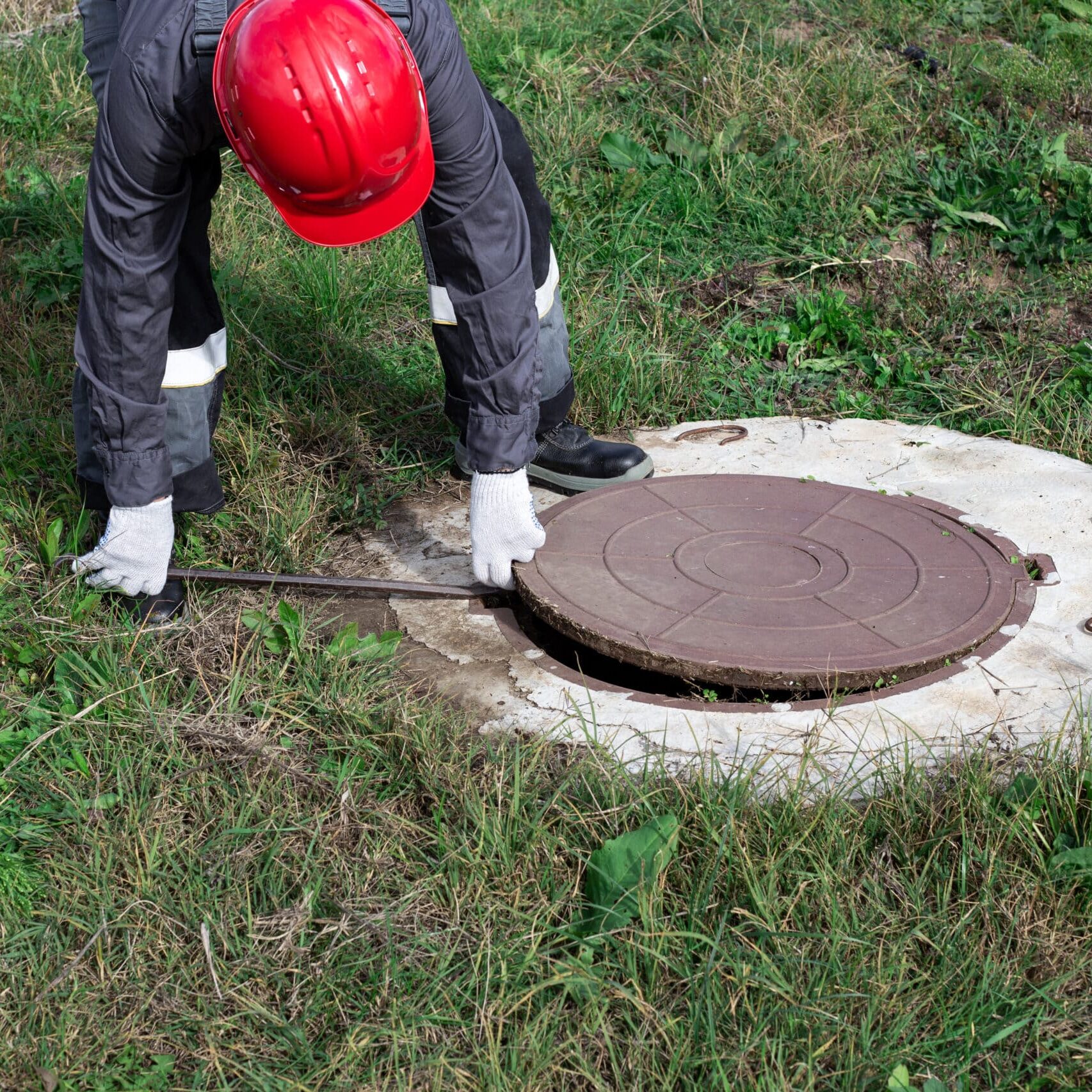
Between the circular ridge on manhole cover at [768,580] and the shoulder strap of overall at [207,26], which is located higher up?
the shoulder strap of overall at [207,26]

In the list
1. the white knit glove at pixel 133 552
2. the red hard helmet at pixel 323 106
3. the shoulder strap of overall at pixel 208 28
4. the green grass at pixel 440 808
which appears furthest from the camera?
the white knit glove at pixel 133 552

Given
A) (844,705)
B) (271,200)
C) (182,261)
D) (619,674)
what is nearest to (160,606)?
(182,261)

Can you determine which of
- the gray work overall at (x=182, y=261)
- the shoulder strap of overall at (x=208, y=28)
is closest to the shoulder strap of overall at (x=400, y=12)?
the gray work overall at (x=182, y=261)

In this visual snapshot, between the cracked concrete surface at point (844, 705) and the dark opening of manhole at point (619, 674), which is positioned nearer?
the cracked concrete surface at point (844, 705)

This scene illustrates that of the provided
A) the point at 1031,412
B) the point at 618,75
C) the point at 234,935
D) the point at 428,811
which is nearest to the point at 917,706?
the point at 428,811

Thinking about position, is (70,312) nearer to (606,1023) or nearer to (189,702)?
(189,702)

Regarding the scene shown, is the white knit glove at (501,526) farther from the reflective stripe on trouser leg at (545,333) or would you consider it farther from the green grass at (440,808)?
the reflective stripe on trouser leg at (545,333)

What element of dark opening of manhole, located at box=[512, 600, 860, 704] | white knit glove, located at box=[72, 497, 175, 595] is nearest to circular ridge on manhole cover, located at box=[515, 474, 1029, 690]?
dark opening of manhole, located at box=[512, 600, 860, 704]

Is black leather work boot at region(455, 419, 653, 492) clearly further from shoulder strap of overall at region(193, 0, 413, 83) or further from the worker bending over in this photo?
shoulder strap of overall at region(193, 0, 413, 83)

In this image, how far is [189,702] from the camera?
2.22m

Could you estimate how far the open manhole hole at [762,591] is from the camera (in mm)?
2258

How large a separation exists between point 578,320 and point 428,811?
204cm

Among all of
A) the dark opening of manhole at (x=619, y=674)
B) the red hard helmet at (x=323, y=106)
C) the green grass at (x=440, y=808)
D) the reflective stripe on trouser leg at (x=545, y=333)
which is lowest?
the dark opening of manhole at (x=619, y=674)

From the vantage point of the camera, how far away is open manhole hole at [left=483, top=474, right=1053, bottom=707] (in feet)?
7.41
